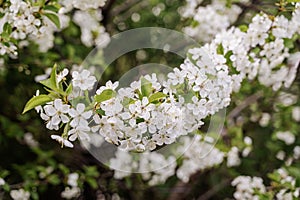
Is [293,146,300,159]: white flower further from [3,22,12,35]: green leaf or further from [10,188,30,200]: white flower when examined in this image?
[3,22,12,35]: green leaf

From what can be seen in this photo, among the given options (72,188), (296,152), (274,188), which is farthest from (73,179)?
(296,152)

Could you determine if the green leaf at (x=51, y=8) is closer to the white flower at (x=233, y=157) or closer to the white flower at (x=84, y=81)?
the white flower at (x=84, y=81)

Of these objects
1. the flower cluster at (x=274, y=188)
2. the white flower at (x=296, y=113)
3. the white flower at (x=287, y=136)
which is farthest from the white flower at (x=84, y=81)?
the white flower at (x=287, y=136)

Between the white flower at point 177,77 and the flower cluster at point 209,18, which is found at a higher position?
the flower cluster at point 209,18

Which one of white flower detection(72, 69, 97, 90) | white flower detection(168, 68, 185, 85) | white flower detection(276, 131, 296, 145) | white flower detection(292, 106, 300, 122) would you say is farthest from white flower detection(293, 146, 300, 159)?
white flower detection(72, 69, 97, 90)

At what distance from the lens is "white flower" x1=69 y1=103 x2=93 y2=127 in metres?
1.34

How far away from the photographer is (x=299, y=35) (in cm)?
237

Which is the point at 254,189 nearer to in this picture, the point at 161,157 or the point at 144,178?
the point at 161,157

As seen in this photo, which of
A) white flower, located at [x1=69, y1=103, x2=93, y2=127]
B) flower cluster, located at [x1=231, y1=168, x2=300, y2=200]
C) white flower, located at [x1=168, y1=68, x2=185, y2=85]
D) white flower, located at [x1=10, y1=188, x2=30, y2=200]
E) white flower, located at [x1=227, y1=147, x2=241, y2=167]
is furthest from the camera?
white flower, located at [x1=227, y1=147, x2=241, y2=167]

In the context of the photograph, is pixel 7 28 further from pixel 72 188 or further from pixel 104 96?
pixel 72 188

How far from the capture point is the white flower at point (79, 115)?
1343 millimetres

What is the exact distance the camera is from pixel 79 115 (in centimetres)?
136

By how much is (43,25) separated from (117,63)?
133 cm

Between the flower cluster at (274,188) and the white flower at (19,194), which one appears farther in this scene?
the white flower at (19,194)
